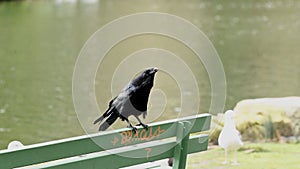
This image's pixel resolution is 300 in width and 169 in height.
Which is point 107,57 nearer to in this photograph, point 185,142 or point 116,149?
point 185,142

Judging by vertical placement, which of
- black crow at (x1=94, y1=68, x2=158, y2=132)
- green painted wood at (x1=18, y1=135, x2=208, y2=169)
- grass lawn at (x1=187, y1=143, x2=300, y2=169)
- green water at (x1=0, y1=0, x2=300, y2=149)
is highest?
green water at (x1=0, y1=0, x2=300, y2=149)

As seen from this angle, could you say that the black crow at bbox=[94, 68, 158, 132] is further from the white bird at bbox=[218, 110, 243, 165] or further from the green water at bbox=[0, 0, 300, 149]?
the green water at bbox=[0, 0, 300, 149]

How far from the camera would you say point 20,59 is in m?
17.4

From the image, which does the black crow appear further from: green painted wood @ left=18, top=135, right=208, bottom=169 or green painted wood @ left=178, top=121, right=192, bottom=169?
green painted wood @ left=178, top=121, right=192, bottom=169

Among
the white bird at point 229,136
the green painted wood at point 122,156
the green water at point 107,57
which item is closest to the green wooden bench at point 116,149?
the green painted wood at point 122,156

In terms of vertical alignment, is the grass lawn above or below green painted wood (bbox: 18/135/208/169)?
below

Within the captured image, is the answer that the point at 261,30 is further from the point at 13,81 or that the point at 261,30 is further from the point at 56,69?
the point at 13,81

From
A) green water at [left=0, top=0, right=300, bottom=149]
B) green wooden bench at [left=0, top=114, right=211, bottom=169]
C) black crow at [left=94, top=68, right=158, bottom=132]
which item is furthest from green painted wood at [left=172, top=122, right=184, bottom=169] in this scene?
green water at [left=0, top=0, right=300, bottom=149]

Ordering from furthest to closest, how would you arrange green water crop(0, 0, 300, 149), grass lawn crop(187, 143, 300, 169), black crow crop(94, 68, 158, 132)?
green water crop(0, 0, 300, 149)
grass lawn crop(187, 143, 300, 169)
black crow crop(94, 68, 158, 132)

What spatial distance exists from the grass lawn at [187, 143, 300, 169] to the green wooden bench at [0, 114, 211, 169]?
57.7 inches

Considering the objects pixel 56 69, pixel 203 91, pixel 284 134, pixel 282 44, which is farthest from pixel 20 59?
pixel 284 134

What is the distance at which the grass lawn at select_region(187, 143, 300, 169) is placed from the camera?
5.97 m

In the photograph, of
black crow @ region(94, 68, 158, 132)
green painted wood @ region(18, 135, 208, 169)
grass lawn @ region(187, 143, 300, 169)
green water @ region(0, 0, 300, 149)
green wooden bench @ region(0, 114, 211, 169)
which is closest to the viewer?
green wooden bench @ region(0, 114, 211, 169)

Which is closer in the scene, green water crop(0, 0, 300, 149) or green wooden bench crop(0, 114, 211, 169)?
green wooden bench crop(0, 114, 211, 169)
